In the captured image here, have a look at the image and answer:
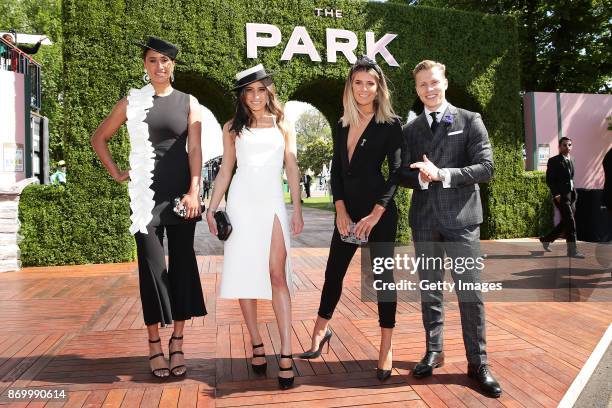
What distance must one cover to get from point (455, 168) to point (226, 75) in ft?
18.9

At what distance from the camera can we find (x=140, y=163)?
2.65 m

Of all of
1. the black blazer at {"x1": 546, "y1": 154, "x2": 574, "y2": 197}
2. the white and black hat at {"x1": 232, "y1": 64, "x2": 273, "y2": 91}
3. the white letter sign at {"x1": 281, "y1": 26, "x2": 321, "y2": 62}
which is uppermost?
the white letter sign at {"x1": 281, "y1": 26, "x2": 321, "y2": 62}

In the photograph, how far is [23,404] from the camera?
234 cm

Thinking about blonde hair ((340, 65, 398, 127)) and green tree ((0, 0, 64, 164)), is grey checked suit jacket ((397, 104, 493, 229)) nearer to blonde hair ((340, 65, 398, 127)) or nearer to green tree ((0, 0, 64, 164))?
blonde hair ((340, 65, 398, 127))

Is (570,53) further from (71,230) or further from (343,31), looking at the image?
(71,230)

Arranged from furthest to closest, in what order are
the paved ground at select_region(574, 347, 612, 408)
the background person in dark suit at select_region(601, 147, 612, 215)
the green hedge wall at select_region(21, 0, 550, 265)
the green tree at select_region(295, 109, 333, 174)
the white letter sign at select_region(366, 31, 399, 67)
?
the green tree at select_region(295, 109, 333, 174) → the white letter sign at select_region(366, 31, 399, 67) → the green hedge wall at select_region(21, 0, 550, 265) → the background person in dark suit at select_region(601, 147, 612, 215) → the paved ground at select_region(574, 347, 612, 408)

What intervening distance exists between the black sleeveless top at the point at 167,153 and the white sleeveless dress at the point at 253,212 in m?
0.33

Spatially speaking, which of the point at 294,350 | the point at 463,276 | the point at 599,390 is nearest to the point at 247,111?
the point at 463,276

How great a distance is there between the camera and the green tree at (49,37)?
80.9 feet

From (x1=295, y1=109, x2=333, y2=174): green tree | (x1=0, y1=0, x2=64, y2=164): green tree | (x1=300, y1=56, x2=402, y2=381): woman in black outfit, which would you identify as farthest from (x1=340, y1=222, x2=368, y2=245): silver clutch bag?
(x1=295, y1=109, x2=333, y2=174): green tree

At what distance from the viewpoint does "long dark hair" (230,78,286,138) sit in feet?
8.54

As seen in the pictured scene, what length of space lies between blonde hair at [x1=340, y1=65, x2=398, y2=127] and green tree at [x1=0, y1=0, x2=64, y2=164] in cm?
2574

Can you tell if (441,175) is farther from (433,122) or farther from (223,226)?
(223,226)

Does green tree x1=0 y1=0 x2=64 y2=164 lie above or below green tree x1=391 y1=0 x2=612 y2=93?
above
